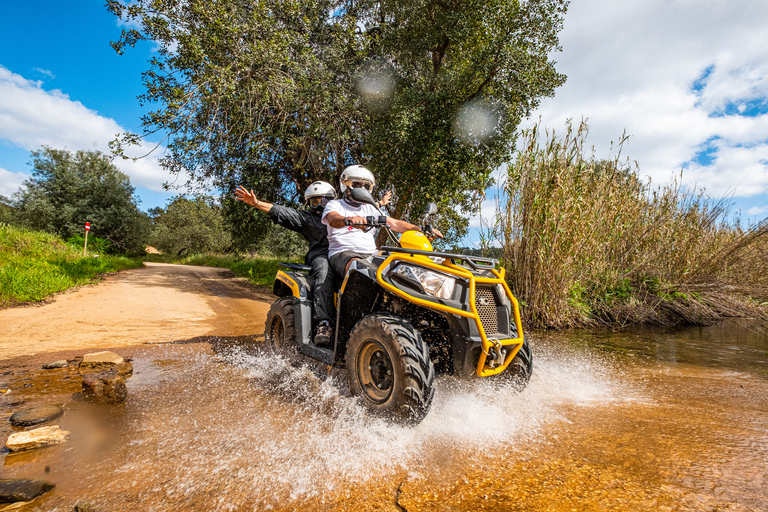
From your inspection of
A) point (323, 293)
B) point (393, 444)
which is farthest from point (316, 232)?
point (393, 444)

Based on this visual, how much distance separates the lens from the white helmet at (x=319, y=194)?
447 centimetres

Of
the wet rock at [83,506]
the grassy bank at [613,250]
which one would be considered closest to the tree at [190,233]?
the grassy bank at [613,250]

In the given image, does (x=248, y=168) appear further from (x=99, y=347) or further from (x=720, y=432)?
(x=720, y=432)

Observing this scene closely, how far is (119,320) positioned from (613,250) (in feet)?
29.5

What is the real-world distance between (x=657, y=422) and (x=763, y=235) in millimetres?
7430

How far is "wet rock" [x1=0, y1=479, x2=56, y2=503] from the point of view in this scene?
5.84 feet

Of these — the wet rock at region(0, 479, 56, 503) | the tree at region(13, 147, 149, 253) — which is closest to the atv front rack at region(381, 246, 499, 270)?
the wet rock at region(0, 479, 56, 503)

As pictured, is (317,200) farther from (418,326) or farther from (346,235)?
(418,326)

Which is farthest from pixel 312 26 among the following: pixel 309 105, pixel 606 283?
pixel 606 283

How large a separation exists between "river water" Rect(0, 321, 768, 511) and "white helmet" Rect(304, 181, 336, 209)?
1.78m

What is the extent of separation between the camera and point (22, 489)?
1.84 m

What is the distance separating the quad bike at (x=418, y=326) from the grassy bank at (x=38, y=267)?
24.2 feet

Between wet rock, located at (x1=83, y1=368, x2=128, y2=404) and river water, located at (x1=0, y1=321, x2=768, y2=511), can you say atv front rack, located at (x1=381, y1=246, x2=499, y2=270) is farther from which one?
wet rock, located at (x1=83, y1=368, x2=128, y2=404)

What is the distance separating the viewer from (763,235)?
25.5ft
